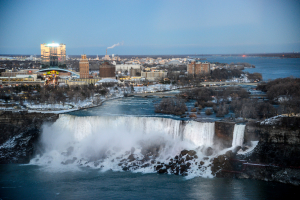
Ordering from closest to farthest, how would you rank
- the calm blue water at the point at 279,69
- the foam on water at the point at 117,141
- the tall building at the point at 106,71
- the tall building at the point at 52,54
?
the foam on water at the point at 117,141 → the calm blue water at the point at 279,69 → the tall building at the point at 106,71 → the tall building at the point at 52,54

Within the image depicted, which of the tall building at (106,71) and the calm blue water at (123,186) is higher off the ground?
the tall building at (106,71)

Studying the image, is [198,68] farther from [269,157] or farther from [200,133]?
[269,157]

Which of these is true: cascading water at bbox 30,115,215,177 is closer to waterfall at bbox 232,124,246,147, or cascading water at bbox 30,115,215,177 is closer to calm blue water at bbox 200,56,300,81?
waterfall at bbox 232,124,246,147

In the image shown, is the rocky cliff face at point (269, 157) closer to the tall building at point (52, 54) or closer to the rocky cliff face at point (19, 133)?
the rocky cliff face at point (19, 133)

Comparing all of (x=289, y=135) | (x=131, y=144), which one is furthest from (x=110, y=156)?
(x=289, y=135)

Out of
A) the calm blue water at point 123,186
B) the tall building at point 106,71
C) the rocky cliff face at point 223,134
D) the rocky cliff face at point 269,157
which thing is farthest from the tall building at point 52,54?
A: the rocky cliff face at point 269,157

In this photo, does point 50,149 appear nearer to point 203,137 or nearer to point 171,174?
point 171,174

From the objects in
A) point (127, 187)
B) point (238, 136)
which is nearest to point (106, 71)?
point (238, 136)

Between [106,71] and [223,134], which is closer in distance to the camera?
[223,134]
